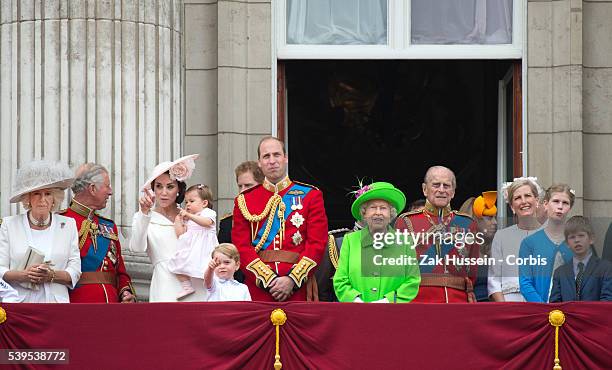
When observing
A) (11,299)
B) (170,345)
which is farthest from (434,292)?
(11,299)

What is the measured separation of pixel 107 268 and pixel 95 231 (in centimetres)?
29

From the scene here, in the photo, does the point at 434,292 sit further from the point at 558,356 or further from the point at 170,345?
the point at 170,345

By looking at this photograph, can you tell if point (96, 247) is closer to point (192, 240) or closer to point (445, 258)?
point (192, 240)

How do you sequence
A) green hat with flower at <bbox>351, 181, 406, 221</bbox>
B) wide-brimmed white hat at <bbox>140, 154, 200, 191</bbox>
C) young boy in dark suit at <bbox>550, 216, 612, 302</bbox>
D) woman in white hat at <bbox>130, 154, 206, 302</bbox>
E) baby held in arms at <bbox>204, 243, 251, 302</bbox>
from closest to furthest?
1. young boy in dark suit at <bbox>550, 216, 612, 302</bbox>
2. baby held in arms at <bbox>204, 243, 251, 302</bbox>
3. green hat with flower at <bbox>351, 181, 406, 221</bbox>
4. woman in white hat at <bbox>130, 154, 206, 302</bbox>
5. wide-brimmed white hat at <bbox>140, 154, 200, 191</bbox>

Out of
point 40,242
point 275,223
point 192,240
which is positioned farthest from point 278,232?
point 40,242

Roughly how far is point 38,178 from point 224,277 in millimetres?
1513

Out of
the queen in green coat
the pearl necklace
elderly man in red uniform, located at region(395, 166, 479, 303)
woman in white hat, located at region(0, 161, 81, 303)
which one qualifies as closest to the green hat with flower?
the queen in green coat

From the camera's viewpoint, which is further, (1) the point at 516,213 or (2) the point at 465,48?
(2) the point at 465,48

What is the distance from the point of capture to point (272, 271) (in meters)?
11.6

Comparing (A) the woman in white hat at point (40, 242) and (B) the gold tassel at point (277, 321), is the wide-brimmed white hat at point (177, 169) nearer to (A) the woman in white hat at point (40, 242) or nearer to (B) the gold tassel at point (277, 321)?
(A) the woman in white hat at point (40, 242)

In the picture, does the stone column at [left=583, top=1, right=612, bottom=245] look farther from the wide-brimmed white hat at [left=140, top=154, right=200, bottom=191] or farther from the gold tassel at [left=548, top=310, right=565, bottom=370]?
the wide-brimmed white hat at [left=140, top=154, right=200, bottom=191]

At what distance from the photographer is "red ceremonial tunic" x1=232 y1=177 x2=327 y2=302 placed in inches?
455

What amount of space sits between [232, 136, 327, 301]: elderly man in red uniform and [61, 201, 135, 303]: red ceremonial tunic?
909 millimetres

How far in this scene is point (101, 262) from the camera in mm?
11875
